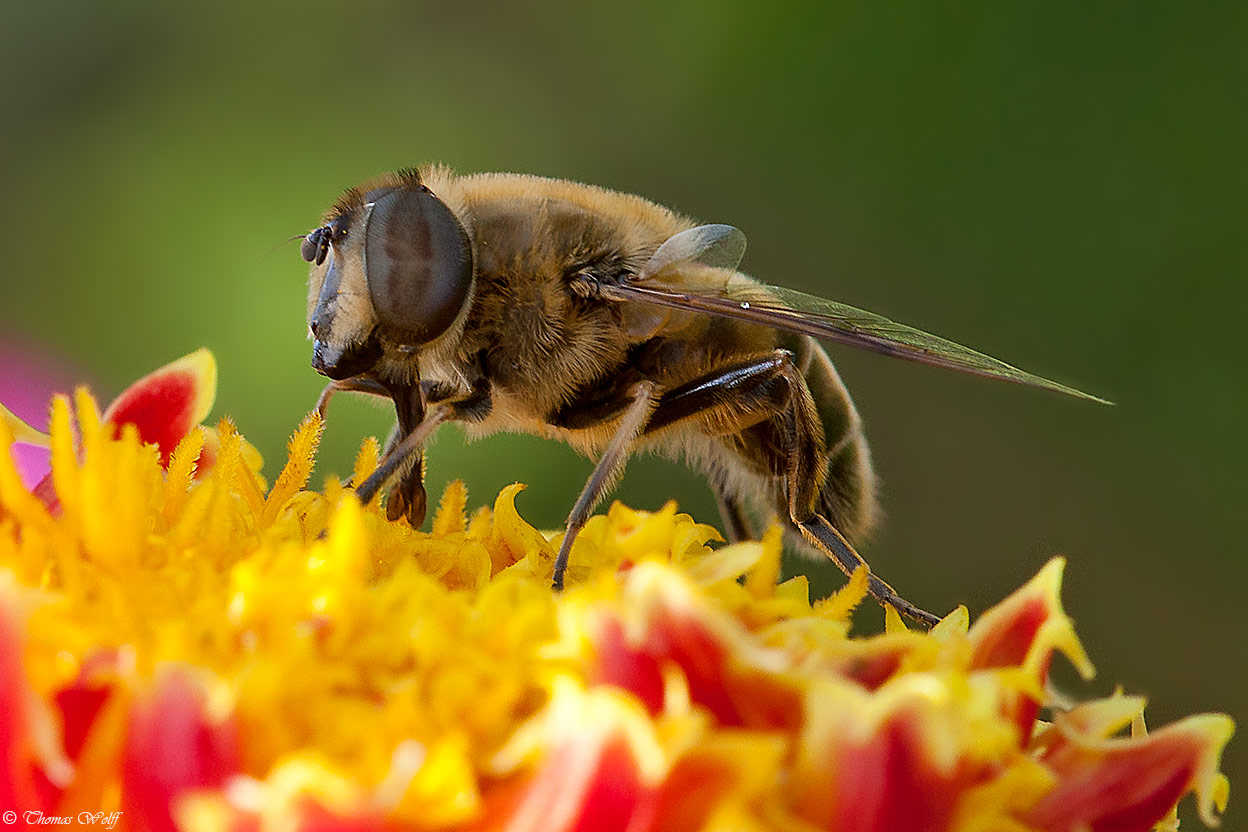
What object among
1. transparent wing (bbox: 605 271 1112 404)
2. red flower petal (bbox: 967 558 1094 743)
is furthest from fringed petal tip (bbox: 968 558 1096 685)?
transparent wing (bbox: 605 271 1112 404)

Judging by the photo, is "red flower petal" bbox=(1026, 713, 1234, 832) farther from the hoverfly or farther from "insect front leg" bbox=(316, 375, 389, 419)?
"insect front leg" bbox=(316, 375, 389, 419)

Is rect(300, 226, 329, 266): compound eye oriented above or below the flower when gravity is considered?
above

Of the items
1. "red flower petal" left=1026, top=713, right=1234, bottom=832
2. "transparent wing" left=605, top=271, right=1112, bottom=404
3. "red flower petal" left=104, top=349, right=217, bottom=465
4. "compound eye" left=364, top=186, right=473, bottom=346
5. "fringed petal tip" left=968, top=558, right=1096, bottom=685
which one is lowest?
"red flower petal" left=1026, top=713, right=1234, bottom=832

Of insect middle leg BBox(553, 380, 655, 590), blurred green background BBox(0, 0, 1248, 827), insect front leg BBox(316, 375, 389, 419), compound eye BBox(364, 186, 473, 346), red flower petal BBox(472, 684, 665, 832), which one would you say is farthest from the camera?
blurred green background BBox(0, 0, 1248, 827)

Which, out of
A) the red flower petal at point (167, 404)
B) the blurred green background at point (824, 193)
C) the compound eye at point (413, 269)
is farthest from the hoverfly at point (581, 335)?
the blurred green background at point (824, 193)

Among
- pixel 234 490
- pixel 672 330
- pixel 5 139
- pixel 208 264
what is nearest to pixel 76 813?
pixel 234 490

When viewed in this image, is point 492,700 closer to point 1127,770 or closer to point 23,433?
point 1127,770

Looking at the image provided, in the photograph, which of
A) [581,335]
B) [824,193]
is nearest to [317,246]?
[581,335]
